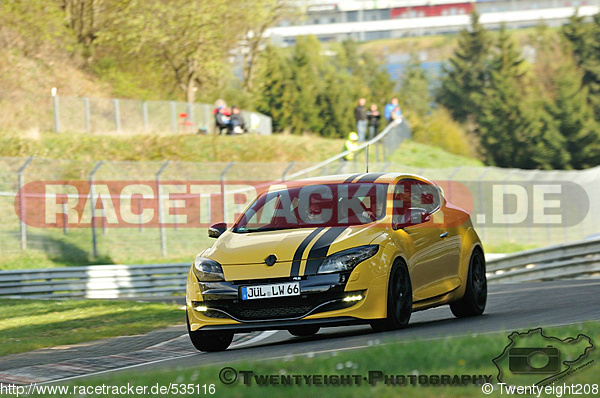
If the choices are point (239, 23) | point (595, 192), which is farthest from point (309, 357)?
point (239, 23)

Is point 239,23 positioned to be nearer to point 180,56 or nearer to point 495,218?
point 180,56

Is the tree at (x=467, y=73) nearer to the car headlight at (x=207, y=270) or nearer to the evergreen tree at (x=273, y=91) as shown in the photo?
the evergreen tree at (x=273, y=91)

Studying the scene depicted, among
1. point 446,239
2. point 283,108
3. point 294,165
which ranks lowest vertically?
point 283,108

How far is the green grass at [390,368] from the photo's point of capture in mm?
5660

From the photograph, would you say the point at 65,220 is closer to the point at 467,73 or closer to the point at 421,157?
the point at 421,157

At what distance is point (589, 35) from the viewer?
370ft

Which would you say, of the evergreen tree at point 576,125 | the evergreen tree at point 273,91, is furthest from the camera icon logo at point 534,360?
the evergreen tree at point 576,125

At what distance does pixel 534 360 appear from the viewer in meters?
6.26

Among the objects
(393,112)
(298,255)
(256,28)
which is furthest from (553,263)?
(256,28)

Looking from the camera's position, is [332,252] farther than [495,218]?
No

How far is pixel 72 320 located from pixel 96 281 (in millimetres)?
7784

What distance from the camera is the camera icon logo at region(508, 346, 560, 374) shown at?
6.02 m

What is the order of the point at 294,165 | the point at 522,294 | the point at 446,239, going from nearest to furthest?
the point at 446,239
the point at 522,294
the point at 294,165

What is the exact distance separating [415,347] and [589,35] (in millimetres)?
111235
